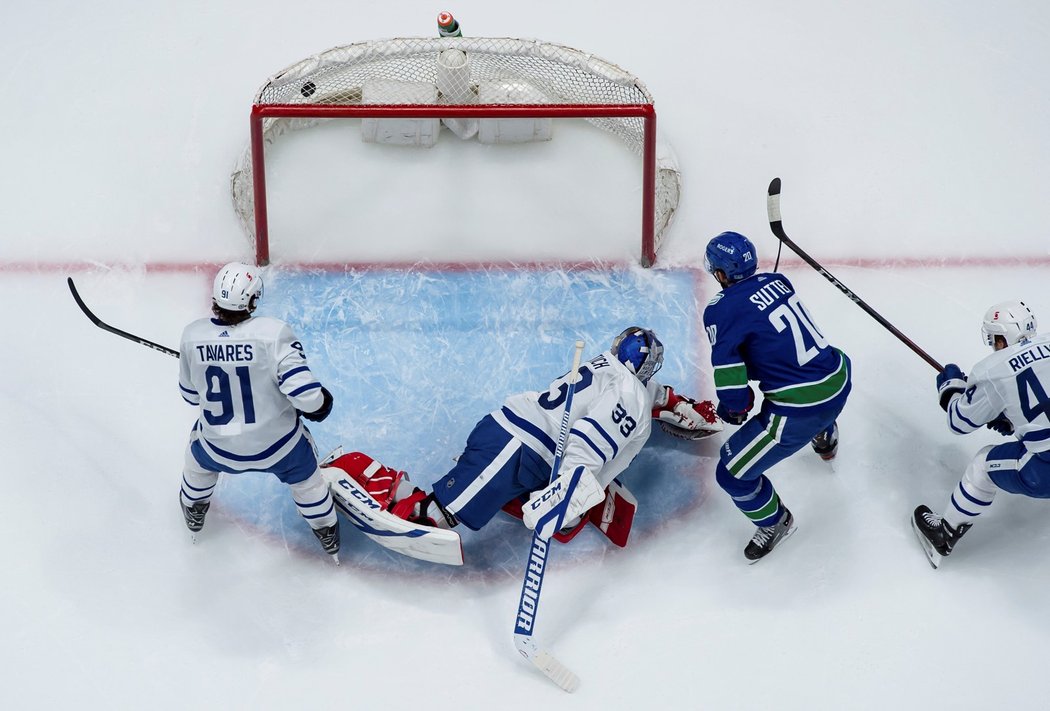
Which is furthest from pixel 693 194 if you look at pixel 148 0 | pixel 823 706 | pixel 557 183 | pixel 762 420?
pixel 148 0

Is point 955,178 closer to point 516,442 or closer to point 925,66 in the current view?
point 925,66

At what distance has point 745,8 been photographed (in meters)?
5.95

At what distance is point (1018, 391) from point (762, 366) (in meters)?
0.74

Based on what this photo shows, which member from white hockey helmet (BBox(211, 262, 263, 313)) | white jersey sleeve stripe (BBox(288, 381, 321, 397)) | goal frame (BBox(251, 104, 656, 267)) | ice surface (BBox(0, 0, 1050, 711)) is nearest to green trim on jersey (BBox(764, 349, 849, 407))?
ice surface (BBox(0, 0, 1050, 711))

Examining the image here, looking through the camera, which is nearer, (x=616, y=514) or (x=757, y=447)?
(x=757, y=447)

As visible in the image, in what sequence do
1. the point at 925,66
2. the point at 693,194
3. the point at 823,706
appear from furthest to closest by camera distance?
1. the point at 925,66
2. the point at 693,194
3. the point at 823,706

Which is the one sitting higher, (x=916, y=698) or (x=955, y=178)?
(x=955, y=178)

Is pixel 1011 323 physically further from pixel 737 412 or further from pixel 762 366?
pixel 737 412

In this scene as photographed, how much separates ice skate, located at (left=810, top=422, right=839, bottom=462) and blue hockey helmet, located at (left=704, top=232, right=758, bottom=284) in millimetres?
713

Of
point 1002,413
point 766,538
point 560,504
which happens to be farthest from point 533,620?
point 1002,413

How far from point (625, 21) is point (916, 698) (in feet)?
10.2

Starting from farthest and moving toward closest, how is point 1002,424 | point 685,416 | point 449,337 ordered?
1. point 449,337
2. point 685,416
3. point 1002,424

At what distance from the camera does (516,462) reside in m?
4.26

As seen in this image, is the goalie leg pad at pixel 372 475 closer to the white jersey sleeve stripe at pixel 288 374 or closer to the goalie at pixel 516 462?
the goalie at pixel 516 462
